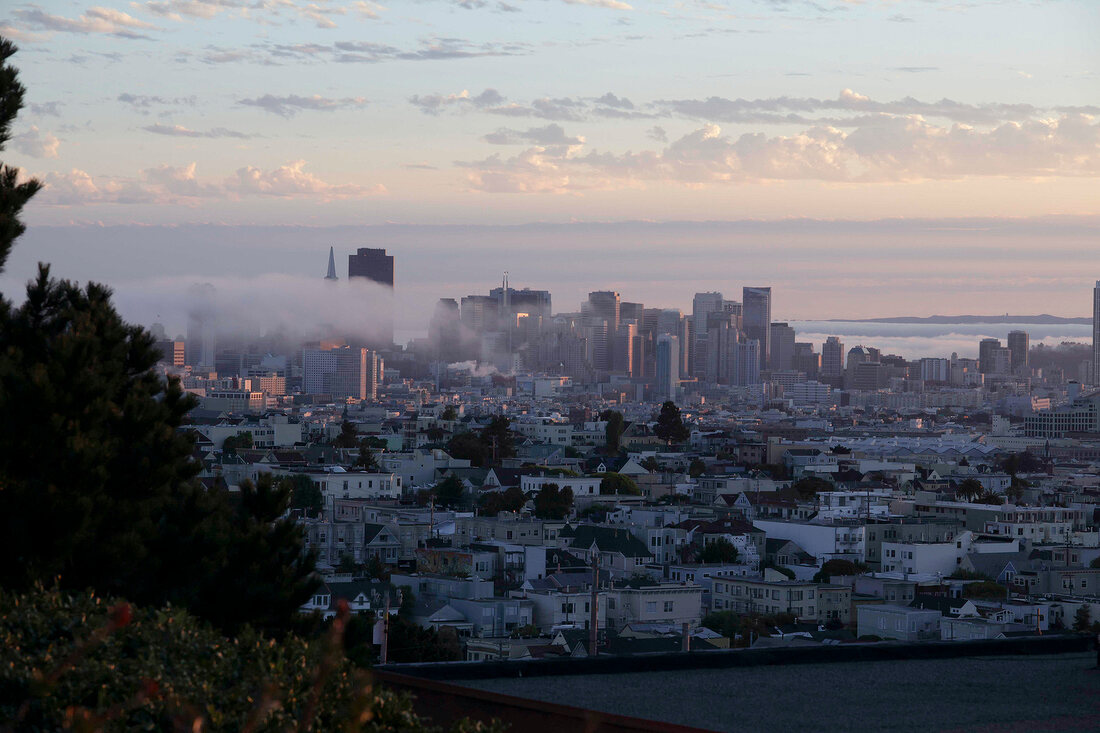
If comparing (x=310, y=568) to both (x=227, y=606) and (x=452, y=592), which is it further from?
(x=452, y=592)

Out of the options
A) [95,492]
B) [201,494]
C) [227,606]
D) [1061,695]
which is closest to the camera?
[1061,695]

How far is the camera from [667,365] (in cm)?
13112

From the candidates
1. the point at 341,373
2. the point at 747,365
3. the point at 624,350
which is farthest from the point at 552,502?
the point at 624,350

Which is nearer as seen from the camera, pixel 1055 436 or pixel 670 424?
pixel 670 424

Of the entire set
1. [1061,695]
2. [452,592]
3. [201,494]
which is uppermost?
[201,494]

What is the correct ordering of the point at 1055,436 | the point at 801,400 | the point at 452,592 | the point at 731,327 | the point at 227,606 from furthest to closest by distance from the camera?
the point at 731,327 < the point at 801,400 < the point at 1055,436 < the point at 452,592 < the point at 227,606

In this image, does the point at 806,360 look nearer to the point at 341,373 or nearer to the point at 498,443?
the point at 341,373

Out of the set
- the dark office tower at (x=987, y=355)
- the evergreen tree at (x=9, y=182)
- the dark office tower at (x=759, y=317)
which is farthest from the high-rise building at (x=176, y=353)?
the evergreen tree at (x=9, y=182)

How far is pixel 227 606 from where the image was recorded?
6.90 m

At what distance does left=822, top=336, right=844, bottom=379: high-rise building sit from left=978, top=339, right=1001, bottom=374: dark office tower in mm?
12194

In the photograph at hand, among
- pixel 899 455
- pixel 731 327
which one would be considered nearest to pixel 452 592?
pixel 899 455

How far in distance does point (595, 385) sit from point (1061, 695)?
128 metres

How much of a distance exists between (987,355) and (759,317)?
20690 mm

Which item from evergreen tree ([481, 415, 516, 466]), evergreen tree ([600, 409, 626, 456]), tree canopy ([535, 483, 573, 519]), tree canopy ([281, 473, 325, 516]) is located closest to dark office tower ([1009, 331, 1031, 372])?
evergreen tree ([600, 409, 626, 456])
